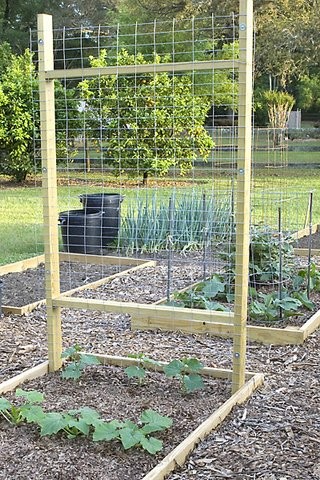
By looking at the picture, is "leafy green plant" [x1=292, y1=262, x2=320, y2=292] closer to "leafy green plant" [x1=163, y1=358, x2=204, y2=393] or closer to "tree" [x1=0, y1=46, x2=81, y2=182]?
"leafy green plant" [x1=163, y1=358, x2=204, y2=393]

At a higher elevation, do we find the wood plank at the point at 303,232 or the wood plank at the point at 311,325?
the wood plank at the point at 303,232

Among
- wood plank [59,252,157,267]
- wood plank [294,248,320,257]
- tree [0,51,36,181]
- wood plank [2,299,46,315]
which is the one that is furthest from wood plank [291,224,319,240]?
tree [0,51,36,181]

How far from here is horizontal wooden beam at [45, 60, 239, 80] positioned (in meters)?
3.32

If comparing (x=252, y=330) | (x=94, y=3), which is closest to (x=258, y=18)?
(x=94, y=3)

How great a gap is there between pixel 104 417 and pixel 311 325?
1949 millimetres

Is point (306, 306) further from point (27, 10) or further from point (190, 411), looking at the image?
point (27, 10)

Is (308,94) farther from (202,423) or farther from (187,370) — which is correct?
(202,423)

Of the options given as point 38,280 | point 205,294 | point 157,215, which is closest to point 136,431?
point 205,294

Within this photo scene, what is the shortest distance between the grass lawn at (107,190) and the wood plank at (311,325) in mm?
1384

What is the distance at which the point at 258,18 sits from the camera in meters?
19.9

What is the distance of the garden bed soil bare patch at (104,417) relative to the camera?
2801 millimetres

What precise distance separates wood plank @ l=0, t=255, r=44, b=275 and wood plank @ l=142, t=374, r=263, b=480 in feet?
11.4

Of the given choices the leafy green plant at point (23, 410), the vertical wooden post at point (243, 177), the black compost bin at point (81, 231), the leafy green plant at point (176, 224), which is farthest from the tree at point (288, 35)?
the leafy green plant at point (23, 410)

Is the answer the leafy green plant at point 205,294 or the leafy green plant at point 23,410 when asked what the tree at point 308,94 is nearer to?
the leafy green plant at point 205,294
